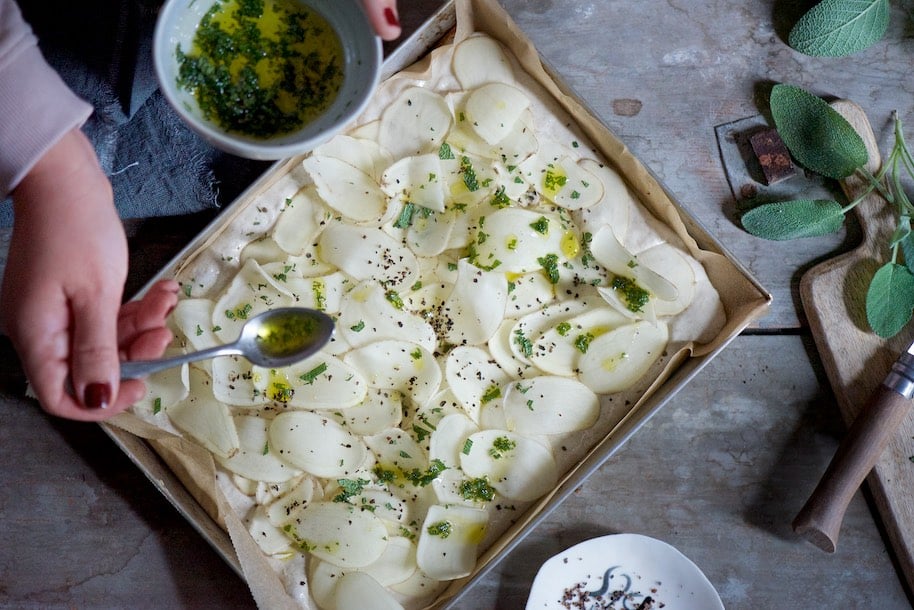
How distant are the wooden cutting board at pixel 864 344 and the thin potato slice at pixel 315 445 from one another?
75 centimetres

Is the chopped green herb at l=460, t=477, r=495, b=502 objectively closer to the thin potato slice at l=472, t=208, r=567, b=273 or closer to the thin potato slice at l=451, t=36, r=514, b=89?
the thin potato slice at l=472, t=208, r=567, b=273

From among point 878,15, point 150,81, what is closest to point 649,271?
point 878,15

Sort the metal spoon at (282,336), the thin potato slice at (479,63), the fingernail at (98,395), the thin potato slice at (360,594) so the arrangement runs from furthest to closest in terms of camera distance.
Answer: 1. the thin potato slice at (479,63)
2. the thin potato slice at (360,594)
3. the metal spoon at (282,336)
4. the fingernail at (98,395)

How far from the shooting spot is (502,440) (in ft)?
3.57

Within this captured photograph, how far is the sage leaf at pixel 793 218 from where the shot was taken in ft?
3.86

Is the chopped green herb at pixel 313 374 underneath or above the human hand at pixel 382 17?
underneath

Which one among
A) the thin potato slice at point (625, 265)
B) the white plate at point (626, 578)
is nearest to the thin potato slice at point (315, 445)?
the white plate at point (626, 578)

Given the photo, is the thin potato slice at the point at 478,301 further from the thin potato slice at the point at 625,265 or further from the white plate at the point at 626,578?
the white plate at the point at 626,578

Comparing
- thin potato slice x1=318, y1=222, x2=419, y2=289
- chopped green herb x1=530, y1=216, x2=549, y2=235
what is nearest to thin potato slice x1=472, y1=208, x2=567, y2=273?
chopped green herb x1=530, y1=216, x2=549, y2=235

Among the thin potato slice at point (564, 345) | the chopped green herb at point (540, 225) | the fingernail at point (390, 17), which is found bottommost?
the thin potato slice at point (564, 345)

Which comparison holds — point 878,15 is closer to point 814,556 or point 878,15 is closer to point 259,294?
point 814,556

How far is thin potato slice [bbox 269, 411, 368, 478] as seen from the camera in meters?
1.05

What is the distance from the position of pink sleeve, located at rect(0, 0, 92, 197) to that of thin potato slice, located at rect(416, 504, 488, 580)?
0.67m

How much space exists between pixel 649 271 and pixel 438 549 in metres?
0.50
